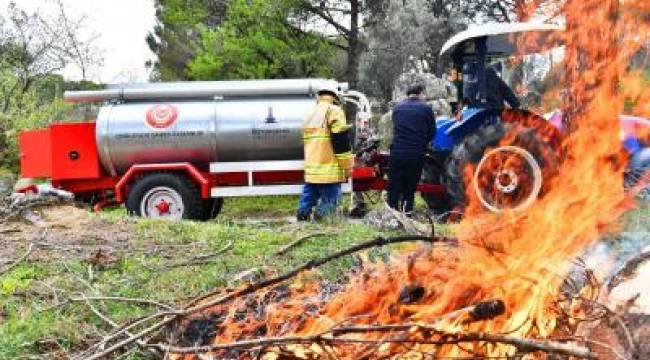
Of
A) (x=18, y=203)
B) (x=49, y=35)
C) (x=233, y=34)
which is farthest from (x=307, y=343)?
(x=49, y=35)

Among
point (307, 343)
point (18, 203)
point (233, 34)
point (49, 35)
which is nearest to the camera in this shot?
point (307, 343)

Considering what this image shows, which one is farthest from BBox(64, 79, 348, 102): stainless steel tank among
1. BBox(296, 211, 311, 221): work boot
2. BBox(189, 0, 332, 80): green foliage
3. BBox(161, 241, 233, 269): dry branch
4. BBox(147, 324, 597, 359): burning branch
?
BBox(147, 324, 597, 359): burning branch

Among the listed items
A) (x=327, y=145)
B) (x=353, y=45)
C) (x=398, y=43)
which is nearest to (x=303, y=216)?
(x=327, y=145)

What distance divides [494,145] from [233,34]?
8.34 m

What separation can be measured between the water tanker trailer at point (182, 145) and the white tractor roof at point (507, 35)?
7.54ft

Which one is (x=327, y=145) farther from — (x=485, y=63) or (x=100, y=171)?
(x=100, y=171)

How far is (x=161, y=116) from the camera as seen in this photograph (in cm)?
1116

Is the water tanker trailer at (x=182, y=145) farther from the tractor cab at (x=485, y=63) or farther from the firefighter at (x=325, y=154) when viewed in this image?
the tractor cab at (x=485, y=63)

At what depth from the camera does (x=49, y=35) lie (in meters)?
27.6

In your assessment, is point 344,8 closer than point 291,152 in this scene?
No

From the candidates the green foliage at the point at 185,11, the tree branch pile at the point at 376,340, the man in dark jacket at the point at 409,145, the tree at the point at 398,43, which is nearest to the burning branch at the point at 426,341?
the tree branch pile at the point at 376,340

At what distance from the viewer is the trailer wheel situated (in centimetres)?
1099

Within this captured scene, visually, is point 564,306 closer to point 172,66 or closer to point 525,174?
point 525,174

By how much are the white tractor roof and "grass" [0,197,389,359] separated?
3.70 metres
